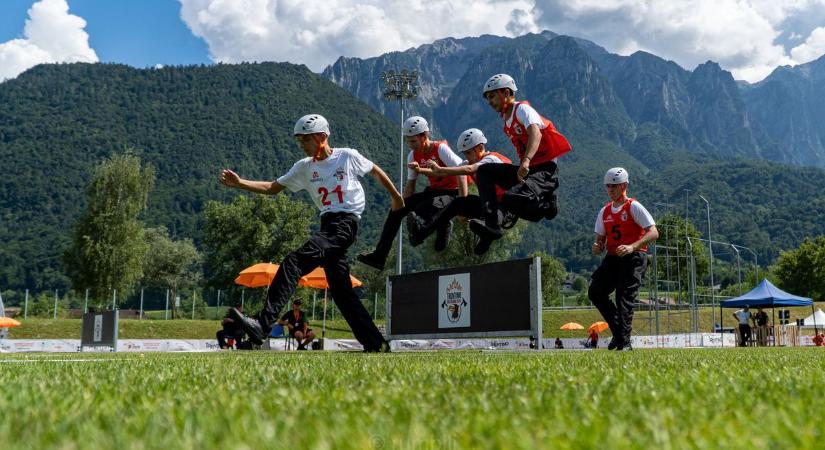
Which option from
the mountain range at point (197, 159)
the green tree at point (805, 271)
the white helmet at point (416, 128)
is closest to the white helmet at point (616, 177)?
the white helmet at point (416, 128)

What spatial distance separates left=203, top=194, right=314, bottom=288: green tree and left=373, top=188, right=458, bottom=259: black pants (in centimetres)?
5870

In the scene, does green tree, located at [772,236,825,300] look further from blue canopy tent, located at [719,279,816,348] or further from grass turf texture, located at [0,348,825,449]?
grass turf texture, located at [0,348,825,449]

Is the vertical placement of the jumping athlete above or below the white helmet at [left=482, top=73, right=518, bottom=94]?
below

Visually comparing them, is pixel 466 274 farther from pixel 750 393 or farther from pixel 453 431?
pixel 453 431

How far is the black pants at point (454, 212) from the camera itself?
9453 millimetres

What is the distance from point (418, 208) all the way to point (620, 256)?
3.09 meters

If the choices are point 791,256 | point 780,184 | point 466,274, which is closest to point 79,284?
point 466,274

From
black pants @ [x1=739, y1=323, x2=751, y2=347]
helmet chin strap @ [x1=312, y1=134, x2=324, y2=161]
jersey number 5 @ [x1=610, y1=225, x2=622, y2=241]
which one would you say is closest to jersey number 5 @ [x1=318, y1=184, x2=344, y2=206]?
helmet chin strap @ [x1=312, y1=134, x2=324, y2=161]

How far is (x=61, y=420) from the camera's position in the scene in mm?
2043

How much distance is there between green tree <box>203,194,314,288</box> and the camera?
225ft

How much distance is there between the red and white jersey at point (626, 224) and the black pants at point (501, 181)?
7.59 feet

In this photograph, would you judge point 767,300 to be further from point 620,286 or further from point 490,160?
point 490,160

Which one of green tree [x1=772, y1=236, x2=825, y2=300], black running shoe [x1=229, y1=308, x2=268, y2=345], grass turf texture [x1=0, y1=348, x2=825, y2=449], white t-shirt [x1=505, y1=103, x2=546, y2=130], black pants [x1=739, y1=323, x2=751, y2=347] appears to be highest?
green tree [x1=772, y1=236, x2=825, y2=300]

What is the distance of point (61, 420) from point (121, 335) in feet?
132
